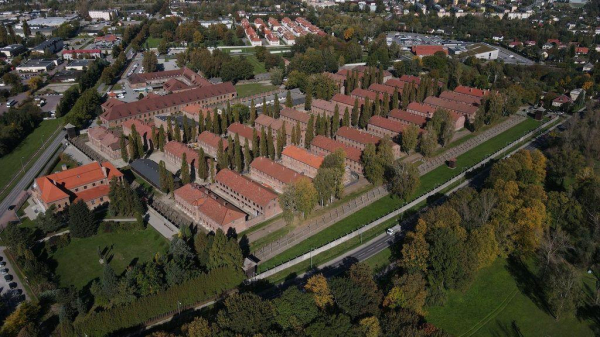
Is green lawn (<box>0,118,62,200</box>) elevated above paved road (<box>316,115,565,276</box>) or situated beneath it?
situated beneath

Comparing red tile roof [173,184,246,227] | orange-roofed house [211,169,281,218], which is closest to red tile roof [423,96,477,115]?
orange-roofed house [211,169,281,218]

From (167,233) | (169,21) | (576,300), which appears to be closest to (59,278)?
(167,233)

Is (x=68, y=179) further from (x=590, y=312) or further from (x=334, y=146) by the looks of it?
(x=590, y=312)

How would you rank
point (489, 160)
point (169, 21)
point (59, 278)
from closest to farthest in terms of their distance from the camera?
1. point (59, 278)
2. point (489, 160)
3. point (169, 21)

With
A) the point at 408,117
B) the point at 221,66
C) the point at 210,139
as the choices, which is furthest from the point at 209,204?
the point at 221,66

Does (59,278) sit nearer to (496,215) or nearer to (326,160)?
(326,160)

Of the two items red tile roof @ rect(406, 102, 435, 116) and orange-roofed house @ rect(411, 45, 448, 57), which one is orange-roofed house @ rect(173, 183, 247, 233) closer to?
red tile roof @ rect(406, 102, 435, 116)
